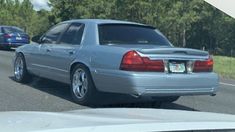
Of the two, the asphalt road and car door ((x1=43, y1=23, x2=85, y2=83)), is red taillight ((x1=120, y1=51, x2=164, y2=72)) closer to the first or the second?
the asphalt road

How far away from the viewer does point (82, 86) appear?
30.2ft

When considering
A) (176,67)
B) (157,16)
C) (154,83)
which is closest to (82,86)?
(154,83)

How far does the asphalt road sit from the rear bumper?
0.70m

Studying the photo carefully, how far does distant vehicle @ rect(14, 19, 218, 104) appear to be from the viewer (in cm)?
828

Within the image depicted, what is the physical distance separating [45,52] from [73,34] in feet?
3.04

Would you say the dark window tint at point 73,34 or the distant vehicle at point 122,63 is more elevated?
the dark window tint at point 73,34

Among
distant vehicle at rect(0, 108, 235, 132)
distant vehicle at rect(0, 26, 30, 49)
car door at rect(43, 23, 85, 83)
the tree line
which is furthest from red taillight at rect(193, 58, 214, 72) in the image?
the tree line

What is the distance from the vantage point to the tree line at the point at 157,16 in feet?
133

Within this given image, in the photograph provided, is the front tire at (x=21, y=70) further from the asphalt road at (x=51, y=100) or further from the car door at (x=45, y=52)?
the car door at (x=45, y=52)

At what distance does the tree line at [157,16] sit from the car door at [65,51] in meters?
28.9

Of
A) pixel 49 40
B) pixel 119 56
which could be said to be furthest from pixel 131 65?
pixel 49 40

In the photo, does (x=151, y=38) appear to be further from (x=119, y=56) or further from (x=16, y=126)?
(x=16, y=126)

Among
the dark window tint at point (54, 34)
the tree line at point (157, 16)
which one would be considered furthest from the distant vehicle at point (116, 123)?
the tree line at point (157, 16)

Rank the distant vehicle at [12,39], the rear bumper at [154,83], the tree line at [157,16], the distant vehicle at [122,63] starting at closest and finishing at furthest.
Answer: the rear bumper at [154,83]
the distant vehicle at [122,63]
the distant vehicle at [12,39]
the tree line at [157,16]
